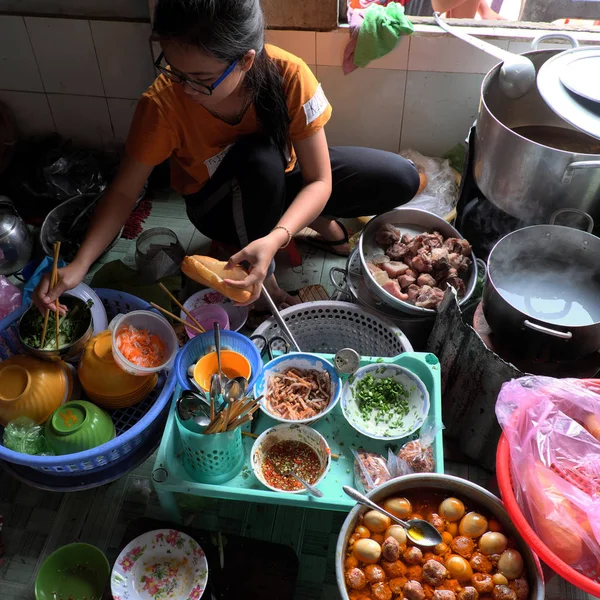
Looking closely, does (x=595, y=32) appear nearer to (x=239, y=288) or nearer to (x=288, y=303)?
(x=288, y=303)

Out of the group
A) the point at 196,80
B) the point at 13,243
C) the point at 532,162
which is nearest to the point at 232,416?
the point at 196,80

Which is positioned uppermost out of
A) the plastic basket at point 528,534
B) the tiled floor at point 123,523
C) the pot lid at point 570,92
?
the pot lid at point 570,92

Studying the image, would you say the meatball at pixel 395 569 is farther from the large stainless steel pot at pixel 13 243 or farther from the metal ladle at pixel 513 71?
the large stainless steel pot at pixel 13 243

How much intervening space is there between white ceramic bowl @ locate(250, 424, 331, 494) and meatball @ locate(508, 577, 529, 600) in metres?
0.50

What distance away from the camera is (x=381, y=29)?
2.15 metres

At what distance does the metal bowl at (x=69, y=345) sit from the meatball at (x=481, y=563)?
1.22 metres

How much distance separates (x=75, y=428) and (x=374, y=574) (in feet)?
2.83

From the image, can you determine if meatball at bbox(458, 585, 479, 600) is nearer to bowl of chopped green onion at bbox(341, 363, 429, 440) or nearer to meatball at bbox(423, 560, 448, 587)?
meatball at bbox(423, 560, 448, 587)

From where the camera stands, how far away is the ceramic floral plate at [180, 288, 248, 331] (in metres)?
2.08

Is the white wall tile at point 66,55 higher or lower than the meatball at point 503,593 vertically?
higher

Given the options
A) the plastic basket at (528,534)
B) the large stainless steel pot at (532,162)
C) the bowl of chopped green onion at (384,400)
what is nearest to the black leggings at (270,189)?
the large stainless steel pot at (532,162)

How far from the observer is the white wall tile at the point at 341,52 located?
7.32 ft

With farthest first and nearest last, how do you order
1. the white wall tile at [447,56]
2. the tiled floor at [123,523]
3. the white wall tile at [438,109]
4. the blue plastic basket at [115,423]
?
the white wall tile at [438,109], the white wall tile at [447,56], the tiled floor at [123,523], the blue plastic basket at [115,423]

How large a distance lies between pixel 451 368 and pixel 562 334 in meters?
0.37
